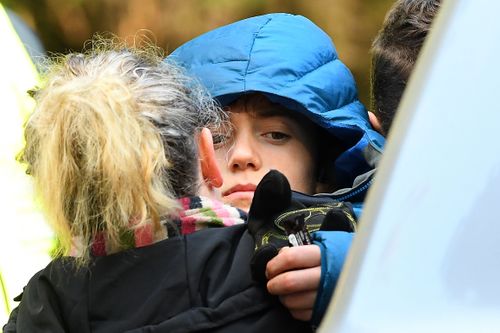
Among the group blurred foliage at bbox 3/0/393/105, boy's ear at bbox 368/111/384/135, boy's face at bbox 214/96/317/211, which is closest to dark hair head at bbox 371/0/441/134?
boy's ear at bbox 368/111/384/135

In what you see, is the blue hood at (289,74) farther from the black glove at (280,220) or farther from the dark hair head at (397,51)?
the black glove at (280,220)

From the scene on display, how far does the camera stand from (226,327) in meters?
1.39

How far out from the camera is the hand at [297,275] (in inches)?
53.3

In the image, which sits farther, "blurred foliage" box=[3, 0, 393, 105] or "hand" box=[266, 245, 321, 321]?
"blurred foliage" box=[3, 0, 393, 105]

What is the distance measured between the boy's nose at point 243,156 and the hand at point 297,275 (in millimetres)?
505

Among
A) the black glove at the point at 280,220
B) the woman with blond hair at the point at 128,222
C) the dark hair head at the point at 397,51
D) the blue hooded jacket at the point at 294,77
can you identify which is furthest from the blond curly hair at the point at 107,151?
the dark hair head at the point at 397,51

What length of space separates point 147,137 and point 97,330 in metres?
0.29

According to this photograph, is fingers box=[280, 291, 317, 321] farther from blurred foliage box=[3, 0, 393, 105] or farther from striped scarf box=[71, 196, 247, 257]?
blurred foliage box=[3, 0, 393, 105]

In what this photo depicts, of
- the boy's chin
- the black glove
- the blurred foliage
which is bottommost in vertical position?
the blurred foliage

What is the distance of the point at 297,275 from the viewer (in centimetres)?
135

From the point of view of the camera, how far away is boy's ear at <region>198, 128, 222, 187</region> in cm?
157

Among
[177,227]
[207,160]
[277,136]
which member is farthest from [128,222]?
[277,136]

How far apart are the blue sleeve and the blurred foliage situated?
7.64 feet

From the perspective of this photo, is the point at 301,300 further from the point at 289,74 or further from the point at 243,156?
the point at 289,74
